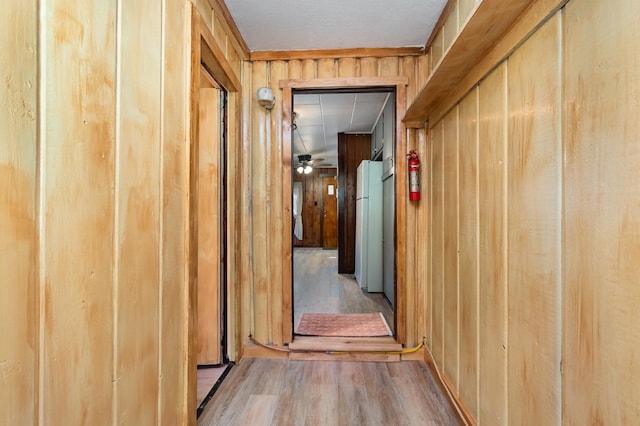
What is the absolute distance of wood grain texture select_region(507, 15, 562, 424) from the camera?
0.93 metres

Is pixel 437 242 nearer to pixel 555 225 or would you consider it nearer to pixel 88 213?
pixel 555 225

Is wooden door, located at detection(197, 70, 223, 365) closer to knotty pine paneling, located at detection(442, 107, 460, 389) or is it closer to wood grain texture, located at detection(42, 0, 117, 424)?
wood grain texture, located at detection(42, 0, 117, 424)

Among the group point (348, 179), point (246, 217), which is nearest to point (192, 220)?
point (246, 217)

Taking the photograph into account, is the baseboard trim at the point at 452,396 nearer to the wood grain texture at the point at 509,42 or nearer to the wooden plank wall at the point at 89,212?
the wooden plank wall at the point at 89,212

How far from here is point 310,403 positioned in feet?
5.91

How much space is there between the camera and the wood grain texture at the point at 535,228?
926 millimetres

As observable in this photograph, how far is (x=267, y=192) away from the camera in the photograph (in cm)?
243

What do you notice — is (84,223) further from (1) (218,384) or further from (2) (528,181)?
(1) (218,384)

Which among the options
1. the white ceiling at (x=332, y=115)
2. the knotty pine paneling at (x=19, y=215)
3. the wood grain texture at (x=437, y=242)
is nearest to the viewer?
the knotty pine paneling at (x=19, y=215)

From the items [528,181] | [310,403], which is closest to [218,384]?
[310,403]

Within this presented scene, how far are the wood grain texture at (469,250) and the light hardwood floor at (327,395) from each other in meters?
0.29

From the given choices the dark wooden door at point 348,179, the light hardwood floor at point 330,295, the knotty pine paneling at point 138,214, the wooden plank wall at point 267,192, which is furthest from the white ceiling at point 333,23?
the dark wooden door at point 348,179

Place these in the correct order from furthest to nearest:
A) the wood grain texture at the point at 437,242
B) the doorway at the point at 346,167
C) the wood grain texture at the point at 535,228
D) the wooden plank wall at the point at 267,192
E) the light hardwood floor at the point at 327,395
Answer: the doorway at the point at 346,167 → the wooden plank wall at the point at 267,192 → the wood grain texture at the point at 437,242 → the light hardwood floor at the point at 327,395 → the wood grain texture at the point at 535,228

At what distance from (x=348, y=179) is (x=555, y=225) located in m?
4.37
